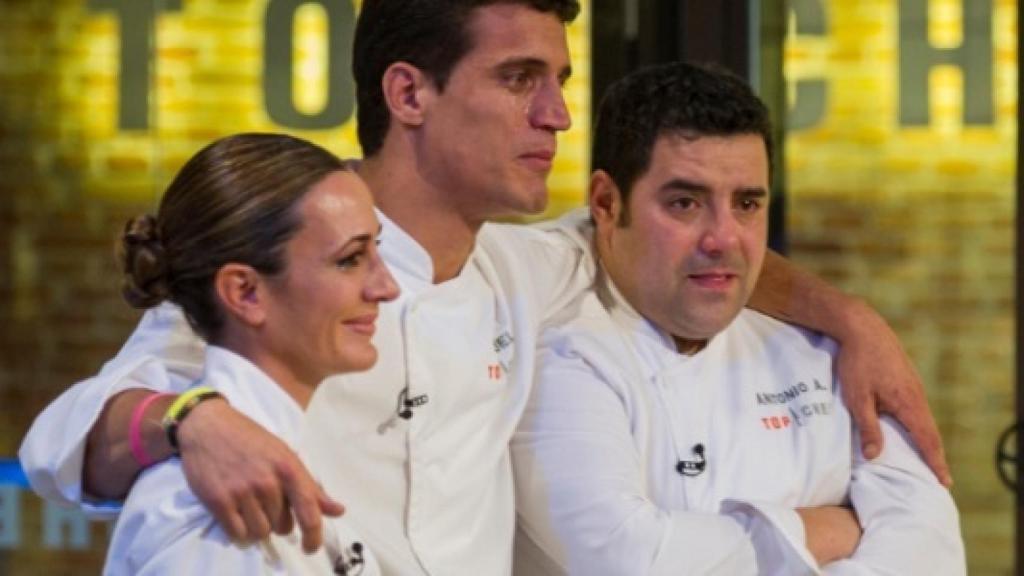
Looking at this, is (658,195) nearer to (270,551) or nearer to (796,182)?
(270,551)

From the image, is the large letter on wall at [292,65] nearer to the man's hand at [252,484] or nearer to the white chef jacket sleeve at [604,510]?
the white chef jacket sleeve at [604,510]

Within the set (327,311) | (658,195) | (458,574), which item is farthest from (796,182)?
(327,311)

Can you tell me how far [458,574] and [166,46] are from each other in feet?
6.08

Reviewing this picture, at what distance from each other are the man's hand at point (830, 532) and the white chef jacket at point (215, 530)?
0.59 m

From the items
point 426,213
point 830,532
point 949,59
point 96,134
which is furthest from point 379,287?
point 949,59

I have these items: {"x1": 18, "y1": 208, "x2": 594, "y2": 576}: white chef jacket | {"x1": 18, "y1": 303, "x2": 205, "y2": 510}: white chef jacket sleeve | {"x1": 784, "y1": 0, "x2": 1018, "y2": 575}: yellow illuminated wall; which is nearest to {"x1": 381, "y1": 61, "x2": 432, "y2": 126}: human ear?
{"x1": 18, "y1": 208, "x2": 594, "y2": 576}: white chef jacket

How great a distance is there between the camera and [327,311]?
224cm

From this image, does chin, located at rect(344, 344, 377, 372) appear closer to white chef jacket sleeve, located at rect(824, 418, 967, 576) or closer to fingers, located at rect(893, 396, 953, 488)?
white chef jacket sleeve, located at rect(824, 418, 967, 576)

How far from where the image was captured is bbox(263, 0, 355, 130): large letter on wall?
4.11 metres

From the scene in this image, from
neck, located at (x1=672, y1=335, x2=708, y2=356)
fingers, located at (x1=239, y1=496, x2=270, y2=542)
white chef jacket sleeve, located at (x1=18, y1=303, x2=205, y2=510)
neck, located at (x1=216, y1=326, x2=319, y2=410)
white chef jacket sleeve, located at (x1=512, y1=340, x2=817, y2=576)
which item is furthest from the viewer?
neck, located at (x1=672, y1=335, x2=708, y2=356)

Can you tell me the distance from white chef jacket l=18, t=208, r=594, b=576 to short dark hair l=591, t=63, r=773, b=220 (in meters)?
0.19

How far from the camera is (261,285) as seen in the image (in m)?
2.23

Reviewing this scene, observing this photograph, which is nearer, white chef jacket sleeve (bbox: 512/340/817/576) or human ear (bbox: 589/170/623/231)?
white chef jacket sleeve (bbox: 512/340/817/576)

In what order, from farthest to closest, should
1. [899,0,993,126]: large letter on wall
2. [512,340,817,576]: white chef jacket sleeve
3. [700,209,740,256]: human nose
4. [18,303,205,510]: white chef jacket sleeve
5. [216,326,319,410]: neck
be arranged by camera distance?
[899,0,993,126]: large letter on wall < [700,209,740,256]: human nose < [512,340,817,576]: white chef jacket sleeve < [18,303,205,510]: white chef jacket sleeve < [216,326,319,410]: neck
